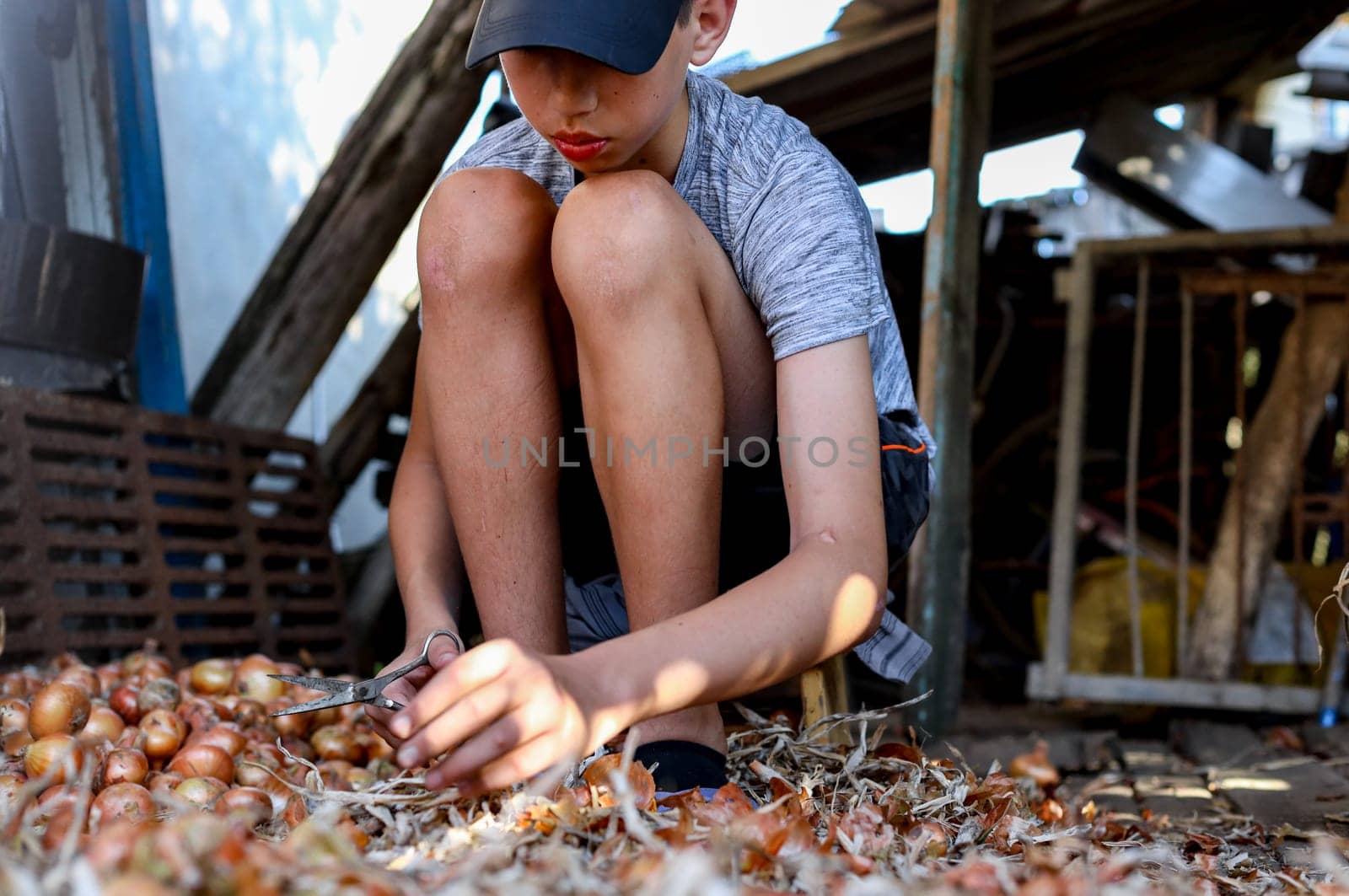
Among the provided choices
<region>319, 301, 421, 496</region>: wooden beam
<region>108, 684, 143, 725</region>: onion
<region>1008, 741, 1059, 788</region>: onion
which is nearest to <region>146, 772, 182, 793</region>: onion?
<region>108, 684, 143, 725</region>: onion

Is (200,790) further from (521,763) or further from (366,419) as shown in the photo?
(366,419)

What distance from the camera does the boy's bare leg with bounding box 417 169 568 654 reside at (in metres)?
1.43

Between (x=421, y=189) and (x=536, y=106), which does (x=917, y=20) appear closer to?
(x=421, y=189)

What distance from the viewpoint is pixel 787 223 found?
4.69 ft

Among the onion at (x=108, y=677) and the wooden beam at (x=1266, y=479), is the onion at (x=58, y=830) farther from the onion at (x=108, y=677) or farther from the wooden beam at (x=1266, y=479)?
the wooden beam at (x=1266, y=479)

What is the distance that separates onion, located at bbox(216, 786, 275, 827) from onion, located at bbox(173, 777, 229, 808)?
0.04 m

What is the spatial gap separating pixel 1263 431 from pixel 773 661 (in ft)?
8.87

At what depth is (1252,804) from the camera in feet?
6.00

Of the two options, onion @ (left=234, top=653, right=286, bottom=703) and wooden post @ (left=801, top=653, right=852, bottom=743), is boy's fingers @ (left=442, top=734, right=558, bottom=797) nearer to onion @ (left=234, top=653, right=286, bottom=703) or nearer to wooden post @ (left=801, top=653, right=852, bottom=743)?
wooden post @ (left=801, top=653, right=852, bottom=743)

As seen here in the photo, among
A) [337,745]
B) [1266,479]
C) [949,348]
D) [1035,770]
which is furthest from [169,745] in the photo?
[1266,479]

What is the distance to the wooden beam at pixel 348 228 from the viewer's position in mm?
2607

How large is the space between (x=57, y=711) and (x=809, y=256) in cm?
113

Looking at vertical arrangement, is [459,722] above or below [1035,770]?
above

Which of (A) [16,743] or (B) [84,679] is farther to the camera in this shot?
(B) [84,679]
